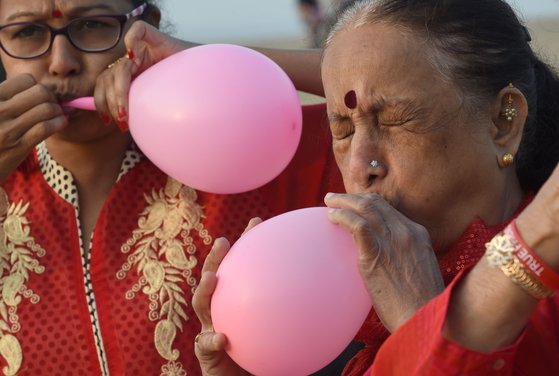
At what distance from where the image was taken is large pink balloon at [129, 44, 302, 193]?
2.57 meters

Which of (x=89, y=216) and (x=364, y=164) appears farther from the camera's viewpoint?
(x=89, y=216)

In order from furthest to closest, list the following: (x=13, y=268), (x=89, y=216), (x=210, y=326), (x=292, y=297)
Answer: (x=89, y=216) → (x=13, y=268) → (x=210, y=326) → (x=292, y=297)

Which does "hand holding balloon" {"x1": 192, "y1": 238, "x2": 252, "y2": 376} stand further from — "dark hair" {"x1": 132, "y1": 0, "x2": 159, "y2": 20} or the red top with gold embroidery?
"dark hair" {"x1": 132, "y1": 0, "x2": 159, "y2": 20}

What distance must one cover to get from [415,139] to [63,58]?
1.25 m

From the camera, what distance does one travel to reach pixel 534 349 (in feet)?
6.38

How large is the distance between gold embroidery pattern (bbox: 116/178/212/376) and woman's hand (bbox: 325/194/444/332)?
1.14 meters

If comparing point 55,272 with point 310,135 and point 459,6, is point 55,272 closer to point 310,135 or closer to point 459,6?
point 310,135

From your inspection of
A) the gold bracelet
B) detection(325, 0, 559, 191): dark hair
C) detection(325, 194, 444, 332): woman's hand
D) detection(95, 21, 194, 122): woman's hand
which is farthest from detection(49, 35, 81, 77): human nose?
the gold bracelet

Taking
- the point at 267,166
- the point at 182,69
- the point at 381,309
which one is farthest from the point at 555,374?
the point at 182,69

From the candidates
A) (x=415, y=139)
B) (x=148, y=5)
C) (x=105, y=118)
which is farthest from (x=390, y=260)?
(x=148, y=5)

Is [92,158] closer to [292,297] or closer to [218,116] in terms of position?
[218,116]

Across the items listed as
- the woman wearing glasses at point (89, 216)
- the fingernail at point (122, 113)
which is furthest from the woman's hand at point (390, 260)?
the woman wearing glasses at point (89, 216)

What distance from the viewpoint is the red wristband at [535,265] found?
167cm

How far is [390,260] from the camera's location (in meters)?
2.05
